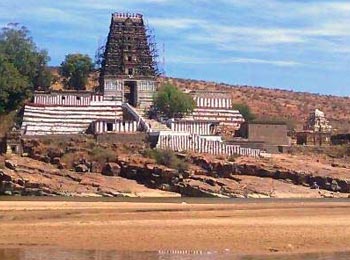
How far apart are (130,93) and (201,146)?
2236 cm

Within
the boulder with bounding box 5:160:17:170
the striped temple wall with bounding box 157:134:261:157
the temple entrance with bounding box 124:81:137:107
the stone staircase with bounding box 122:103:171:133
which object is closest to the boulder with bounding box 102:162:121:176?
the striped temple wall with bounding box 157:134:261:157

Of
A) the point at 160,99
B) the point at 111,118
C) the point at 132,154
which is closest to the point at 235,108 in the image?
the point at 160,99

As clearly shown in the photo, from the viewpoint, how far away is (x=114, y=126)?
92.7 m

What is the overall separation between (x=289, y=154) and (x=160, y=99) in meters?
18.1

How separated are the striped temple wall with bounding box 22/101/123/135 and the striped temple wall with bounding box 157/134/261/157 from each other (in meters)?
11.0

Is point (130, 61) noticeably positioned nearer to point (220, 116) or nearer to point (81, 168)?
point (220, 116)

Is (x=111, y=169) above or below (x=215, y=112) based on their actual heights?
below

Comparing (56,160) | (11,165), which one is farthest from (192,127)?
(11,165)

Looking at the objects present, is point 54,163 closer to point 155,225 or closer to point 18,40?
point 18,40

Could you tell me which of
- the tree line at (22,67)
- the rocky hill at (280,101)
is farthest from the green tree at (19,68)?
the rocky hill at (280,101)

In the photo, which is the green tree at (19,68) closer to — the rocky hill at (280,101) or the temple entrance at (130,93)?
the temple entrance at (130,93)

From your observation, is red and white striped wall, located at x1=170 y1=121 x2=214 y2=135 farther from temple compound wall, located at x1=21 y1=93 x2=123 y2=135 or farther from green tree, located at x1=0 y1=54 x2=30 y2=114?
green tree, located at x1=0 y1=54 x2=30 y2=114

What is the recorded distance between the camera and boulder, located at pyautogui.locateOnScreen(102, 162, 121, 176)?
80125 millimetres

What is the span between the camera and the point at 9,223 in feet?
132
